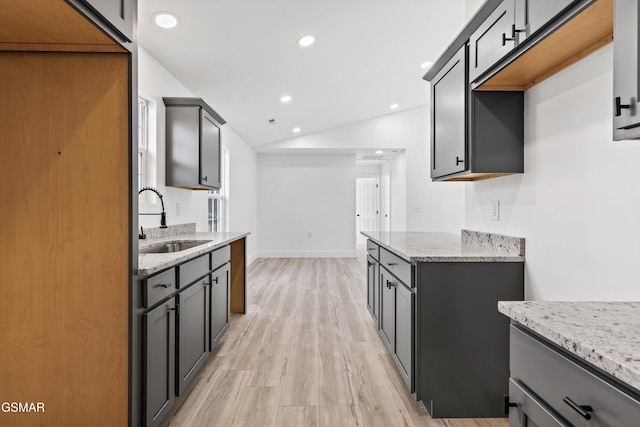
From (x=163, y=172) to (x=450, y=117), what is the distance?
260 cm

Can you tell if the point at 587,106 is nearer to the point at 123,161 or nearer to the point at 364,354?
the point at 123,161

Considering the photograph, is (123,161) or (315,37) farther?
(315,37)

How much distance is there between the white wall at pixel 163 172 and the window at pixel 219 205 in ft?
0.32

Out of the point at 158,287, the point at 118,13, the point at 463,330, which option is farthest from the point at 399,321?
the point at 118,13

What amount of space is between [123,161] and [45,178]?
0.33 metres

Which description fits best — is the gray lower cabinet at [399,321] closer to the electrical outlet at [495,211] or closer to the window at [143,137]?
the electrical outlet at [495,211]

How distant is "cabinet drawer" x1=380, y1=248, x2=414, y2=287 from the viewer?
1.96 m

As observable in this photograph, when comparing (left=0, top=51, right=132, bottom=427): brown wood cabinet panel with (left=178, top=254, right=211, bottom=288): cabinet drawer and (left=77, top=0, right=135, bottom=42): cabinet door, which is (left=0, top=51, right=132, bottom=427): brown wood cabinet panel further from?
(left=178, top=254, right=211, bottom=288): cabinet drawer

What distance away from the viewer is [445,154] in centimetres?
234

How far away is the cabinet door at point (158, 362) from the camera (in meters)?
1.54

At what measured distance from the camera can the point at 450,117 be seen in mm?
2248

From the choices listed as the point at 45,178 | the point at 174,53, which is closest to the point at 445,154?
the point at 45,178

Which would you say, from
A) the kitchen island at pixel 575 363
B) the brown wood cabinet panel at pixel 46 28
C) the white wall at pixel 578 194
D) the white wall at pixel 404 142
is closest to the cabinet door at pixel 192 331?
the brown wood cabinet panel at pixel 46 28

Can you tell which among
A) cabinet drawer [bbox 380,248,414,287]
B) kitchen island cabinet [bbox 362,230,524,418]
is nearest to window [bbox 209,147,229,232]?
cabinet drawer [bbox 380,248,414,287]
